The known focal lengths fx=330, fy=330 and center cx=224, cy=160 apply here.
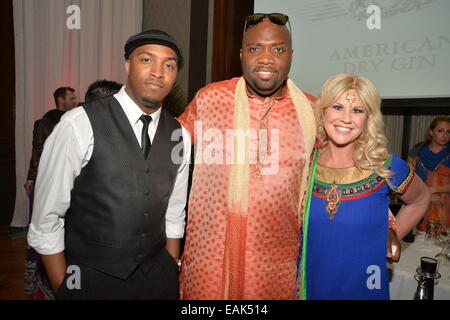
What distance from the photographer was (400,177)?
1.66 meters

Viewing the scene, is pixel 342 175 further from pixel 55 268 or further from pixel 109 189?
pixel 55 268

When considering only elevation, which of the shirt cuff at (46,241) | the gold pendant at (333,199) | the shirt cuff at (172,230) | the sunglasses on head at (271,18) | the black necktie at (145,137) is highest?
the sunglasses on head at (271,18)

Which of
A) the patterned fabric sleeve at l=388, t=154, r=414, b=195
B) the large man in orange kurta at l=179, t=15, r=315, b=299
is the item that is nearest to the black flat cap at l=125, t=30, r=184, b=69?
the large man in orange kurta at l=179, t=15, r=315, b=299

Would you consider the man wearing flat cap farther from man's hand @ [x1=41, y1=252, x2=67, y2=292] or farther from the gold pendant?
the gold pendant

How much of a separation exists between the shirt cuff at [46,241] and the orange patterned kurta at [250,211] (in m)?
0.63

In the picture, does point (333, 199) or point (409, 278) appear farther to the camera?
point (409, 278)

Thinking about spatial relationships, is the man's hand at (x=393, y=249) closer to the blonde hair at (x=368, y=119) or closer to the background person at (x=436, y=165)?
the blonde hair at (x=368, y=119)

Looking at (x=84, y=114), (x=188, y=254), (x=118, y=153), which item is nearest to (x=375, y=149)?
(x=188, y=254)

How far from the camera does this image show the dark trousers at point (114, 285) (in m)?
1.36

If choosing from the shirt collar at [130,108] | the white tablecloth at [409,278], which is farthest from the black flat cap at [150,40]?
the white tablecloth at [409,278]

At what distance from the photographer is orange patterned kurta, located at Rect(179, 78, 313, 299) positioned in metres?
1.66

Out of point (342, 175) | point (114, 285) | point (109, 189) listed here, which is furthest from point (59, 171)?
point (342, 175)

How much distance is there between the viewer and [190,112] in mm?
1826

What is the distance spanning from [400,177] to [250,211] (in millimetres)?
772
